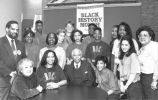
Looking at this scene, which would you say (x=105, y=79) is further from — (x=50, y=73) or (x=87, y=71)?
(x=50, y=73)

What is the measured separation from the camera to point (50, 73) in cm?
333

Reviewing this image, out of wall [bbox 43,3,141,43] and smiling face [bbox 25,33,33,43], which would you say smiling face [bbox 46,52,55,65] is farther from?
wall [bbox 43,3,141,43]

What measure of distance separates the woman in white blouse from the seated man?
0.73 m

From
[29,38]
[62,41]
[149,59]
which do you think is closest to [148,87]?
[149,59]

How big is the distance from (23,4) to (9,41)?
584cm

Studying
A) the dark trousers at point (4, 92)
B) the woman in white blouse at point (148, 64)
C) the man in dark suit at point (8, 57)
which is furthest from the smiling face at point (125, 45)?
the dark trousers at point (4, 92)

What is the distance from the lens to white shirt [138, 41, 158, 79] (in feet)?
10.8

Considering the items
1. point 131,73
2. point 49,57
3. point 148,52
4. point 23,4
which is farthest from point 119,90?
point 23,4

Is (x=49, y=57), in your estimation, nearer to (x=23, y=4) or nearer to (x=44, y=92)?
(x=44, y=92)

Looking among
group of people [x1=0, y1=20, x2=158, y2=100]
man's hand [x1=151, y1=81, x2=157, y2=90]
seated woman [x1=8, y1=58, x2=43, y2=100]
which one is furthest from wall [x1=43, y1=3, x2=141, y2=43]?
seated woman [x1=8, y1=58, x2=43, y2=100]

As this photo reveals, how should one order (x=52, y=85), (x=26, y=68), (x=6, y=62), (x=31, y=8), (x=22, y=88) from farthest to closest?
(x=31, y=8), (x=6, y=62), (x=52, y=85), (x=26, y=68), (x=22, y=88)

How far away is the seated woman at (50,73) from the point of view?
326 cm

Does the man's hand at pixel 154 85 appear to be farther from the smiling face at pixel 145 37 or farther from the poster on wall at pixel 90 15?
the poster on wall at pixel 90 15

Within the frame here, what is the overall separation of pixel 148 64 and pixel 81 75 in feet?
3.05
